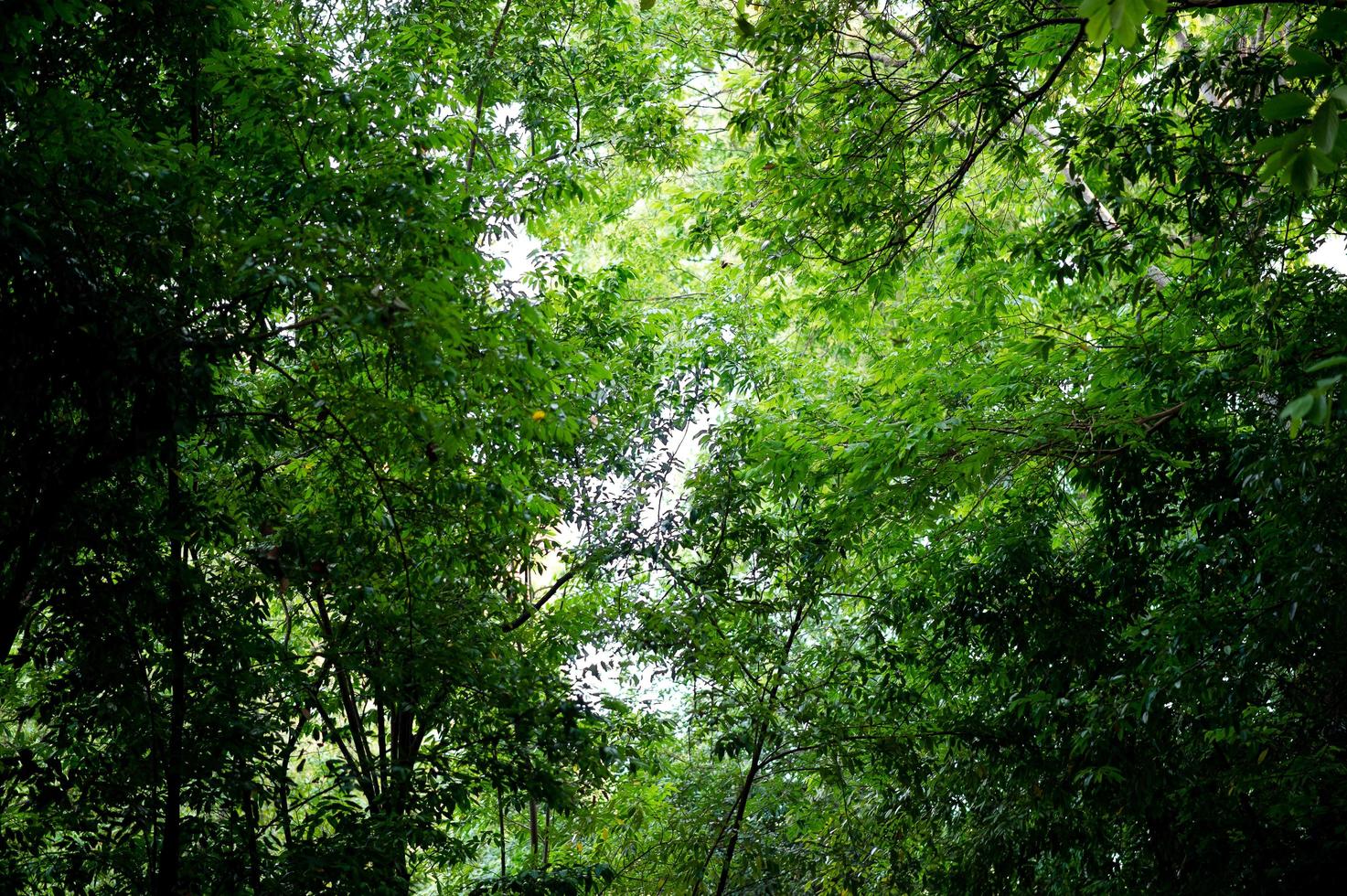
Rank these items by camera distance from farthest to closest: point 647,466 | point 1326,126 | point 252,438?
point 647,466 < point 252,438 < point 1326,126

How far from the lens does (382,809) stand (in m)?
3.69

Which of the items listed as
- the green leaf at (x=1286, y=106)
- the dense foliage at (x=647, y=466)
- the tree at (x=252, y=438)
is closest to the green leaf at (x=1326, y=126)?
the green leaf at (x=1286, y=106)

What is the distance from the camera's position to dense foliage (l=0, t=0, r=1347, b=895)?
2645mm

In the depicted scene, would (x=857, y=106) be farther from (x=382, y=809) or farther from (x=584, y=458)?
(x=382, y=809)

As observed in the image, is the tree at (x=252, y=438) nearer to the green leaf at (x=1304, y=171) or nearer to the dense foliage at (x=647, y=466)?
the dense foliage at (x=647, y=466)

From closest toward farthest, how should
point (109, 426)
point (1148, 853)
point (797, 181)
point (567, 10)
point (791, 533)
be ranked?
point (109, 426) < point (797, 181) < point (1148, 853) < point (567, 10) < point (791, 533)

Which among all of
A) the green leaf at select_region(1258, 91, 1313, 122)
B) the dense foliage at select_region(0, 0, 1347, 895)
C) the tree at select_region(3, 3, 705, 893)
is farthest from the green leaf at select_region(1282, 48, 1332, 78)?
the tree at select_region(3, 3, 705, 893)

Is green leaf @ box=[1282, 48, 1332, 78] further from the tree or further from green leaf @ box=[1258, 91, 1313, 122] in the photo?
the tree

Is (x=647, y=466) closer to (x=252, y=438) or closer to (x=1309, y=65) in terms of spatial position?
(x=252, y=438)

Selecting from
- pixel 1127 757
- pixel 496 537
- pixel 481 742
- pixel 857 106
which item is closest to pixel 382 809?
pixel 481 742

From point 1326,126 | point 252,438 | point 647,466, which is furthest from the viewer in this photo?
point 647,466

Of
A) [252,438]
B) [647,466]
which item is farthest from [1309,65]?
[647,466]

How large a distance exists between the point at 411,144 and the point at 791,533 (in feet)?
11.6

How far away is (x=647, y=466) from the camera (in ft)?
16.9
